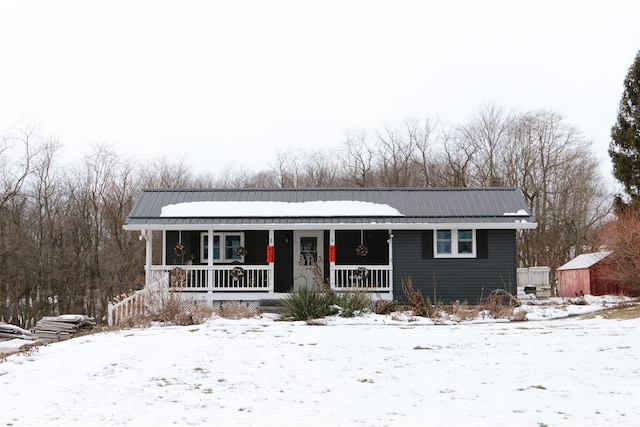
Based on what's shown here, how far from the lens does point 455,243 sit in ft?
61.0

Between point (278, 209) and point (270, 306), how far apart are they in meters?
3.00

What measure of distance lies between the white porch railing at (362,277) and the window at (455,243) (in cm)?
163

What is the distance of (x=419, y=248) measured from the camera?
18.6 metres

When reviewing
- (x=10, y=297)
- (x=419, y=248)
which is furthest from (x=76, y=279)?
(x=419, y=248)

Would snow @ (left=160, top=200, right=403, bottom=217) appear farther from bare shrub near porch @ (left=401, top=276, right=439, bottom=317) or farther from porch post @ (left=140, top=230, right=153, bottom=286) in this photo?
bare shrub near porch @ (left=401, top=276, right=439, bottom=317)

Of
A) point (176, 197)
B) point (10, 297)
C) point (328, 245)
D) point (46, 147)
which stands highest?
point (46, 147)

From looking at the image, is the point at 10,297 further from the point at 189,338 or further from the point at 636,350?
the point at 636,350

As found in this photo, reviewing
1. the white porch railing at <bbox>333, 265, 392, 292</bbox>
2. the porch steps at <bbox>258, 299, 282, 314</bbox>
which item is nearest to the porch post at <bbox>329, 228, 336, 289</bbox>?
the white porch railing at <bbox>333, 265, 392, 292</bbox>

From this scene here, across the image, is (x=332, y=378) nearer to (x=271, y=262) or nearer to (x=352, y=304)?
(x=352, y=304)

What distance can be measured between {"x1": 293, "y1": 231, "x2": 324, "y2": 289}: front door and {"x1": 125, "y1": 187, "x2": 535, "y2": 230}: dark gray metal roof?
1130 millimetres

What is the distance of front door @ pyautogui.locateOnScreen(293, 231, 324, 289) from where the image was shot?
19953 mm

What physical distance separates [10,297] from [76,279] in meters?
3.51

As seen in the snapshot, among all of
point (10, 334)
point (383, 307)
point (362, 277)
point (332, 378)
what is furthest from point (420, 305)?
point (10, 334)

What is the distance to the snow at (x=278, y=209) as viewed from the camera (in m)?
18.9
